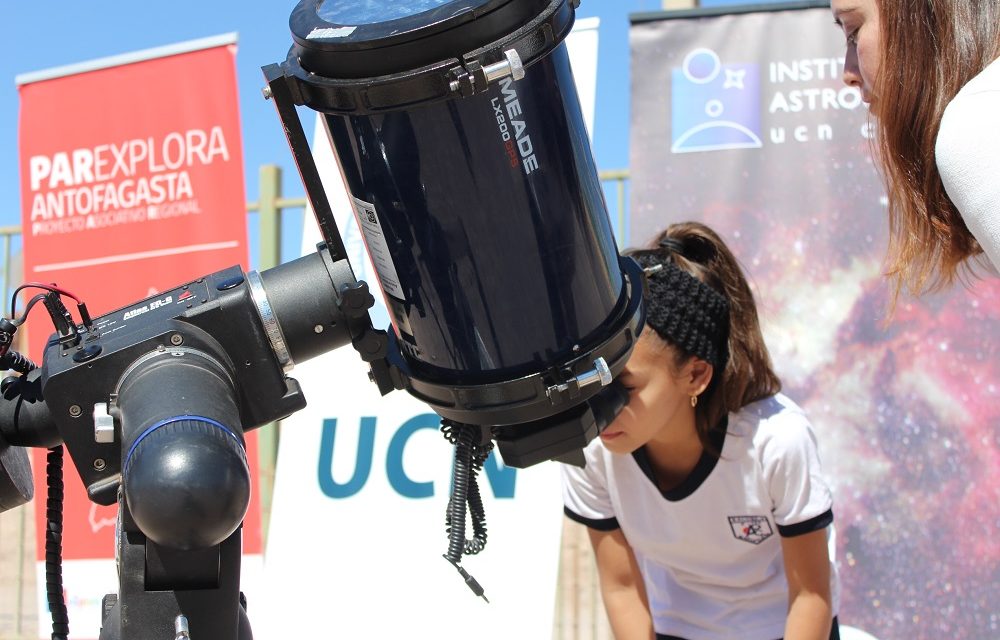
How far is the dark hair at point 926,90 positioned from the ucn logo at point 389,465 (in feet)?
7.01

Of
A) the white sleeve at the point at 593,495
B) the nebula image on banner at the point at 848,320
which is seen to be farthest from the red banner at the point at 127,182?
the white sleeve at the point at 593,495

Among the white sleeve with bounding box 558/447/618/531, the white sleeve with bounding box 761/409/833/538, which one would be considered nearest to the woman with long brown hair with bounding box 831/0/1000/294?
the white sleeve with bounding box 761/409/833/538

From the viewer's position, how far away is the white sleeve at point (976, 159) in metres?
0.84

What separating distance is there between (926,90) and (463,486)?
26.4 inches

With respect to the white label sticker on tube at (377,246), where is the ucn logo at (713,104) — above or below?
below

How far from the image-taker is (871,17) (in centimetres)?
112

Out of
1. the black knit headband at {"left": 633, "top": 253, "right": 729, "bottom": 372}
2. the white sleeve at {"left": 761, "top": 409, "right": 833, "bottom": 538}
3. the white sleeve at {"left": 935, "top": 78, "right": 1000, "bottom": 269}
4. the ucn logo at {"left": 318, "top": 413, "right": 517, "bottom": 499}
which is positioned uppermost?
the white sleeve at {"left": 935, "top": 78, "right": 1000, "bottom": 269}

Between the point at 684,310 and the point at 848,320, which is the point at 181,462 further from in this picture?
the point at 848,320

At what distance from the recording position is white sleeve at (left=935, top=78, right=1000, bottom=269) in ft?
2.75

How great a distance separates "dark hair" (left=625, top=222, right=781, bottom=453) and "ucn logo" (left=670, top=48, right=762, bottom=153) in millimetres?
1167

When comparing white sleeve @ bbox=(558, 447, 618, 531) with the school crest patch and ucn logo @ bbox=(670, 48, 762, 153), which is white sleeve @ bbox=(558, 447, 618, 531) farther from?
ucn logo @ bbox=(670, 48, 762, 153)

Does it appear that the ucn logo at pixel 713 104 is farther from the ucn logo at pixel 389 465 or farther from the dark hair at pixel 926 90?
the dark hair at pixel 926 90

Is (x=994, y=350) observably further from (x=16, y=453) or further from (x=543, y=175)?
(x=16, y=453)

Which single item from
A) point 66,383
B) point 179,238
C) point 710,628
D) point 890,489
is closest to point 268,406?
→ point 66,383
